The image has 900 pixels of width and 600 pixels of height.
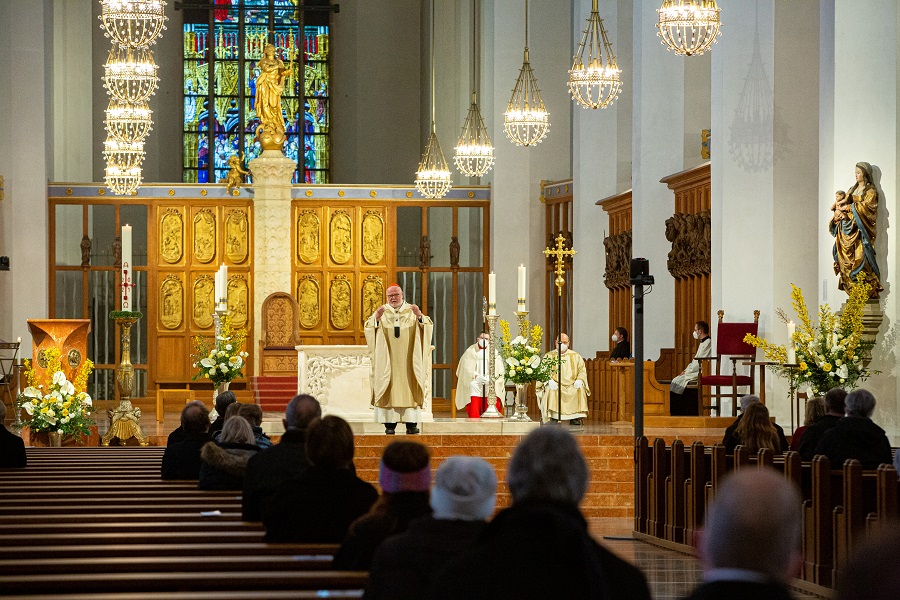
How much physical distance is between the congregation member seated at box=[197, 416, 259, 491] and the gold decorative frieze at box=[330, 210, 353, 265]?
52.8ft

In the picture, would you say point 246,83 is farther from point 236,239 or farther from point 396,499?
point 396,499

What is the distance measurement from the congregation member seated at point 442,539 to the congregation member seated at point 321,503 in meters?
1.68

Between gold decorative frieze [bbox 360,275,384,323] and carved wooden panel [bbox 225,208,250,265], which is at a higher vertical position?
carved wooden panel [bbox 225,208,250,265]

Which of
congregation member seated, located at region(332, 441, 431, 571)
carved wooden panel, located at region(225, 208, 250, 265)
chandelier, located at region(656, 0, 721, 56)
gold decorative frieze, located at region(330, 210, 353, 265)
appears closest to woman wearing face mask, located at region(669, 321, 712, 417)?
chandelier, located at region(656, 0, 721, 56)

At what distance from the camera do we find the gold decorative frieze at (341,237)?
942 inches

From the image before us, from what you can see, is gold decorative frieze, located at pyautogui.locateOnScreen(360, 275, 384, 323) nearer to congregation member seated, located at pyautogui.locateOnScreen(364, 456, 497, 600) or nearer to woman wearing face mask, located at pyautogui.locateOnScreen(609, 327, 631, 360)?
woman wearing face mask, located at pyautogui.locateOnScreen(609, 327, 631, 360)

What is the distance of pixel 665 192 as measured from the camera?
19953mm

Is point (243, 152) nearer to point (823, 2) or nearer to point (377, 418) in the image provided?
point (377, 418)

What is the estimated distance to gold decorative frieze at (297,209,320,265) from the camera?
23.8 metres

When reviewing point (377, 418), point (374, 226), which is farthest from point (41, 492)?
point (374, 226)

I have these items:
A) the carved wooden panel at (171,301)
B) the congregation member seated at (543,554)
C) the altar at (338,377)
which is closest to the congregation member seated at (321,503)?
the congregation member seated at (543,554)

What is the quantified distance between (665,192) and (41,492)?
13.6 metres

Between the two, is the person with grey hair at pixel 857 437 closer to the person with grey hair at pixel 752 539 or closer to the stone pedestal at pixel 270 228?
the person with grey hair at pixel 752 539

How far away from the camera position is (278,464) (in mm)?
6336
